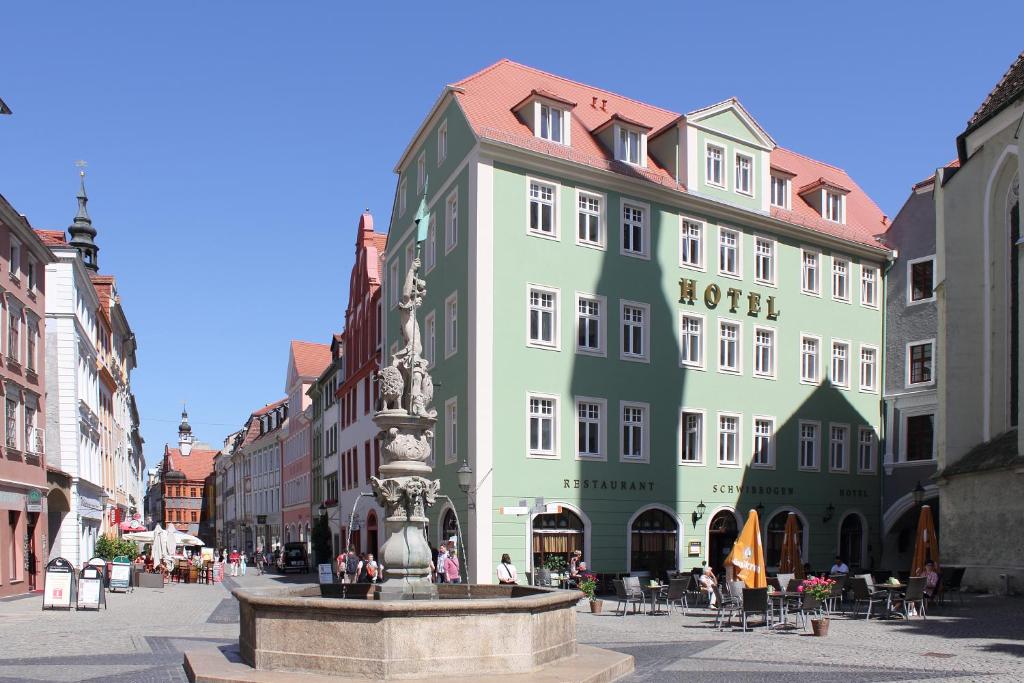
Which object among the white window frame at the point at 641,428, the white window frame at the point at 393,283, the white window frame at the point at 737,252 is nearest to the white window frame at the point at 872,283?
the white window frame at the point at 737,252

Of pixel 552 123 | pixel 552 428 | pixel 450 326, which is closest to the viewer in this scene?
pixel 552 428

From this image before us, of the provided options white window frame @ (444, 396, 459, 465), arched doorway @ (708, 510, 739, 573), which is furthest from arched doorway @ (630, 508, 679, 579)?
white window frame @ (444, 396, 459, 465)

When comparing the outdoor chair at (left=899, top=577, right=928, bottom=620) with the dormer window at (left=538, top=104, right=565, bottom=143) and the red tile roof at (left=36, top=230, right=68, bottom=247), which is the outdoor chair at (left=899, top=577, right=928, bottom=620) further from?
the red tile roof at (left=36, top=230, right=68, bottom=247)

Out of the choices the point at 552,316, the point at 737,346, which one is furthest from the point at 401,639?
the point at 737,346

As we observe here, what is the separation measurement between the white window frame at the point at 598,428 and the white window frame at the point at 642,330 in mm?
1694

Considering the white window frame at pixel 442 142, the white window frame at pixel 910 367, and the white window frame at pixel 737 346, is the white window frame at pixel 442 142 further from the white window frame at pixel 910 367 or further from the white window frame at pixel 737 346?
the white window frame at pixel 910 367

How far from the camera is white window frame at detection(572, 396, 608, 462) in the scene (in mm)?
31219

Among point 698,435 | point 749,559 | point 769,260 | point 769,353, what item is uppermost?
point 769,260

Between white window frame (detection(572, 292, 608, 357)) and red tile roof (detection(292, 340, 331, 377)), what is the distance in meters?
41.7

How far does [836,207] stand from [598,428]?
1494cm

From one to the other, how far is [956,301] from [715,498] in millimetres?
9425

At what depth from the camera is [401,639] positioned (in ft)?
37.8

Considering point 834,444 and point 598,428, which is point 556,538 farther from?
point 834,444

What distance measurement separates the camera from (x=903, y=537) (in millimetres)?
40219
